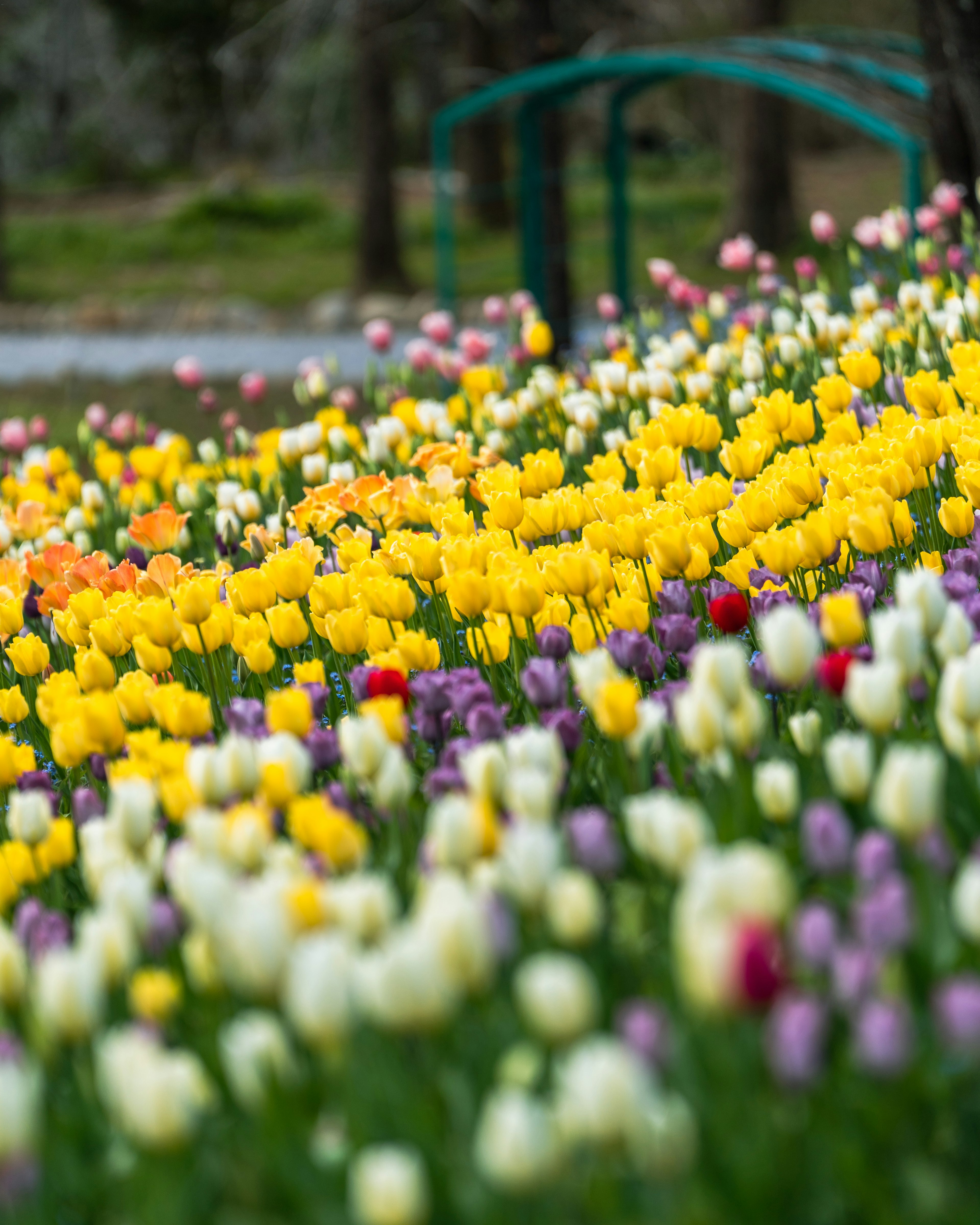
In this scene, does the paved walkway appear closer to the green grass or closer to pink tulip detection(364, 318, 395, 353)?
the green grass

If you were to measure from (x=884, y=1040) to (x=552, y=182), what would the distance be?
10.9m

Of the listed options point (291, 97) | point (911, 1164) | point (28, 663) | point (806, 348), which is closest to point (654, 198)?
point (291, 97)

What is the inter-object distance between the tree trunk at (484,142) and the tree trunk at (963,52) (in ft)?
48.3

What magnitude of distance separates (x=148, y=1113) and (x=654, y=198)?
21294mm

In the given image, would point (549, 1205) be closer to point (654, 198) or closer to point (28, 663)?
point (28, 663)

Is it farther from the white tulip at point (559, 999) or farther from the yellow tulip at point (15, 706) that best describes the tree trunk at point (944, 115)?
the white tulip at point (559, 999)

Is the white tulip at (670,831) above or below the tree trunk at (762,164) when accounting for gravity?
below

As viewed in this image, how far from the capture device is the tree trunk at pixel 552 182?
11477 mm

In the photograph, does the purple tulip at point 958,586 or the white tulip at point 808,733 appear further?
the purple tulip at point 958,586

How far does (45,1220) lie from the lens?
1353mm

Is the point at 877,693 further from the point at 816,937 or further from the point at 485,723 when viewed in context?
the point at 485,723

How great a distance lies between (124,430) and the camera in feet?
18.9

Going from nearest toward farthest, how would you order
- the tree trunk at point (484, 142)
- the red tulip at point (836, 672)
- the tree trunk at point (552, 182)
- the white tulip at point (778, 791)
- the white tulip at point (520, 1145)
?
1. the white tulip at point (520, 1145)
2. the white tulip at point (778, 791)
3. the red tulip at point (836, 672)
4. the tree trunk at point (552, 182)
5. the tree trunk at point (484, 142)

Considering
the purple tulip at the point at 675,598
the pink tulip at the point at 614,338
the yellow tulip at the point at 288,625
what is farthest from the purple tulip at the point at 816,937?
the pink tulip at the point at 614,338
